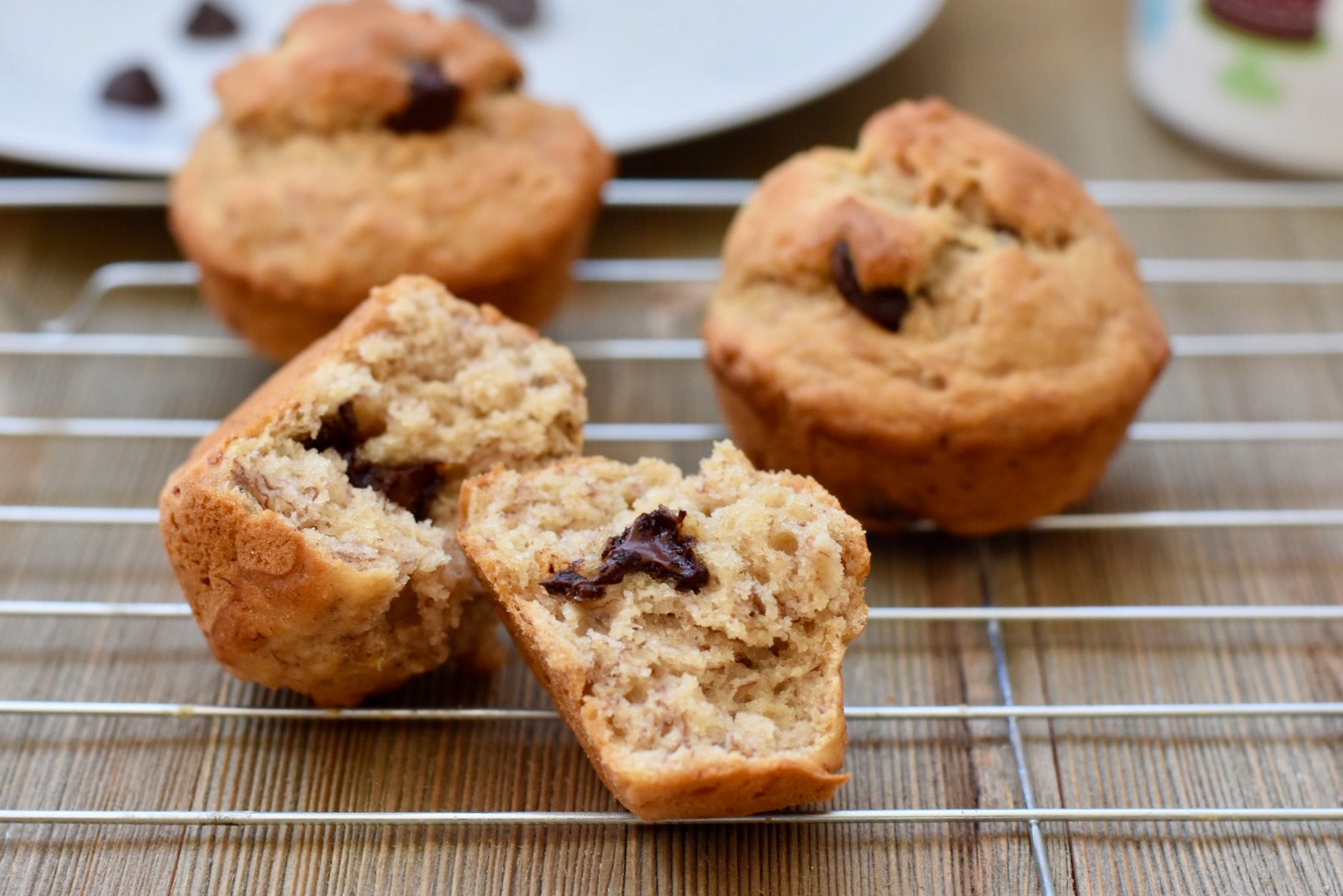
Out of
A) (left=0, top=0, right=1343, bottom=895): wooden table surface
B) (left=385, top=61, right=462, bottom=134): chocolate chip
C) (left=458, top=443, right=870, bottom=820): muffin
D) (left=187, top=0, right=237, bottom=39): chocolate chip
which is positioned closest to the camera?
(left=458, top=443, right=870, bottom=820): muffin

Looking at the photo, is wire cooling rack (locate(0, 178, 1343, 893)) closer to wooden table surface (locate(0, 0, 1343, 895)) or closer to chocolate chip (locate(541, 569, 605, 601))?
wooden table surface (locate(0, 0, 1343, 895))

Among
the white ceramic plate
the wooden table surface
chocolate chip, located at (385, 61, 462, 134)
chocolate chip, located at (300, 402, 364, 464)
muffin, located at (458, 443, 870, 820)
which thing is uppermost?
chocolate chip, located at (385, 61, 462, 134)

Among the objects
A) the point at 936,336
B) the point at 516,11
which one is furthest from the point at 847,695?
the point at 516,11

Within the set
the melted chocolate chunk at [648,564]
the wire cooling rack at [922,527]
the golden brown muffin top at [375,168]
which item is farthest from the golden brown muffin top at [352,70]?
the melted chocolate chunk at [648,564]

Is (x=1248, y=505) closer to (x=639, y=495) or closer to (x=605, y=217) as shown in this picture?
(x=639, y=495)

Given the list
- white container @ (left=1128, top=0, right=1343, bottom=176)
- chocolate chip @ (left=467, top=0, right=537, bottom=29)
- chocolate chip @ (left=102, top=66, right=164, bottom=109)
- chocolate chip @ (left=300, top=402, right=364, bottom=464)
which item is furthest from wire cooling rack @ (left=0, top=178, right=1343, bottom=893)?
chocolate chip @ (left=467, top=0, right=537, bottom=29)

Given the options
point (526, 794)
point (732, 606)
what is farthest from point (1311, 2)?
point (526, 794)

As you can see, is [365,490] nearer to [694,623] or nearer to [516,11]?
[694,623]
